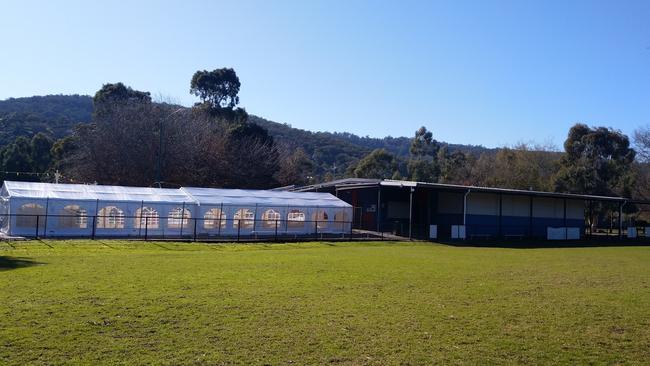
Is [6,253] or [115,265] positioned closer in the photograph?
[115,265]

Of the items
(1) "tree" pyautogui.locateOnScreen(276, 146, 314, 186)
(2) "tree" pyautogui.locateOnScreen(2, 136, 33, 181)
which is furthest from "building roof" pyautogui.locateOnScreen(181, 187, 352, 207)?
(2) "tree" pyautogui.locateOnScreen(2, 136, 33, 181)

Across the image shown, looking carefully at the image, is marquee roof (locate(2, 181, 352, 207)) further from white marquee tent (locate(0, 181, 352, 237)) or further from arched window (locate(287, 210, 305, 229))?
arched window (locate(287, 210, 305, 229))

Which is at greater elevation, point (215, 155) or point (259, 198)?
point (215, 155)

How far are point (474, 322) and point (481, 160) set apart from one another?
6984 centimetres

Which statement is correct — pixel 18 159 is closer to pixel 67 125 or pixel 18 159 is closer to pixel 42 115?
pixel 67 125

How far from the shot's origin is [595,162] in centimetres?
6706

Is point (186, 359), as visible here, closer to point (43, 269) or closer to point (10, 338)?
point (10, 338)

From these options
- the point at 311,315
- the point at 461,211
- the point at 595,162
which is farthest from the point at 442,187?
the point at 595,162

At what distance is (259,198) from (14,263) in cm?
2316

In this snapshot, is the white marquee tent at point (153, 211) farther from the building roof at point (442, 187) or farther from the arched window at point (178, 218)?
the building roof at point (442, 187)

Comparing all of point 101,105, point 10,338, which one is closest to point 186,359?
point 10,338

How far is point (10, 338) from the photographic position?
767 cm

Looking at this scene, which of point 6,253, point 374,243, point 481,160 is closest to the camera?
point 6,253

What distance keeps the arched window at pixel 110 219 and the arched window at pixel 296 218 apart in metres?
11.2
